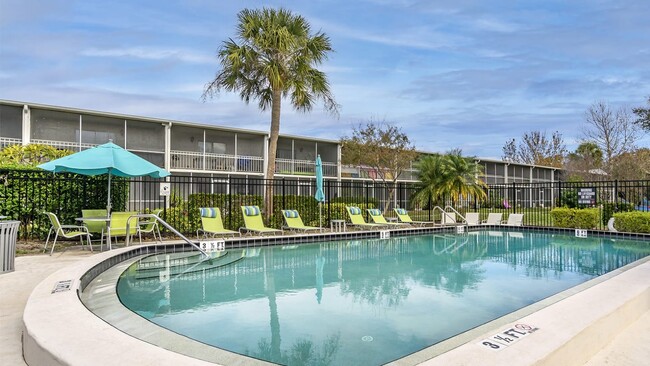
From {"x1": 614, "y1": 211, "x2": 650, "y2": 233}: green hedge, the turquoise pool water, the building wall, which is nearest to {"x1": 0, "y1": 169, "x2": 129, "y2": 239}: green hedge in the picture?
the turquoise pool water

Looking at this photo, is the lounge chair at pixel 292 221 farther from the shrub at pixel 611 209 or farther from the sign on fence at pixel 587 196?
the shrub at pixel 611 209

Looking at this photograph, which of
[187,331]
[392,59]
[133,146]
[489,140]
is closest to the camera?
[187,331]

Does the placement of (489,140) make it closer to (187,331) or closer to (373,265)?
(373,265)

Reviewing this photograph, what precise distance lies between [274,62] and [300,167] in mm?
12590

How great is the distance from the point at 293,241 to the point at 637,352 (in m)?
9.18

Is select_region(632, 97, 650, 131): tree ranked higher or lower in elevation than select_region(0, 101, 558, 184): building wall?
higher

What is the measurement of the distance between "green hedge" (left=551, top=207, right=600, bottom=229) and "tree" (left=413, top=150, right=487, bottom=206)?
5.15 meters

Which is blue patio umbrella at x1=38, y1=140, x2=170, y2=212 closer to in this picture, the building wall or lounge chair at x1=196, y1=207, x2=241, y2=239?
lounge chair at x1=196, y1=207, x2=241, y2=239

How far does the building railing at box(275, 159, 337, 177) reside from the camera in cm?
2484

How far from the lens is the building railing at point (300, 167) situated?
2484 cm

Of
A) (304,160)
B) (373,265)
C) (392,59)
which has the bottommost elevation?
(373,265)

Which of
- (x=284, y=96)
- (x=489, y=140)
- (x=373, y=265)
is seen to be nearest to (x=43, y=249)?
(x=373, y=265)

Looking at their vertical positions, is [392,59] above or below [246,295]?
above

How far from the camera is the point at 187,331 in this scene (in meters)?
4.07
